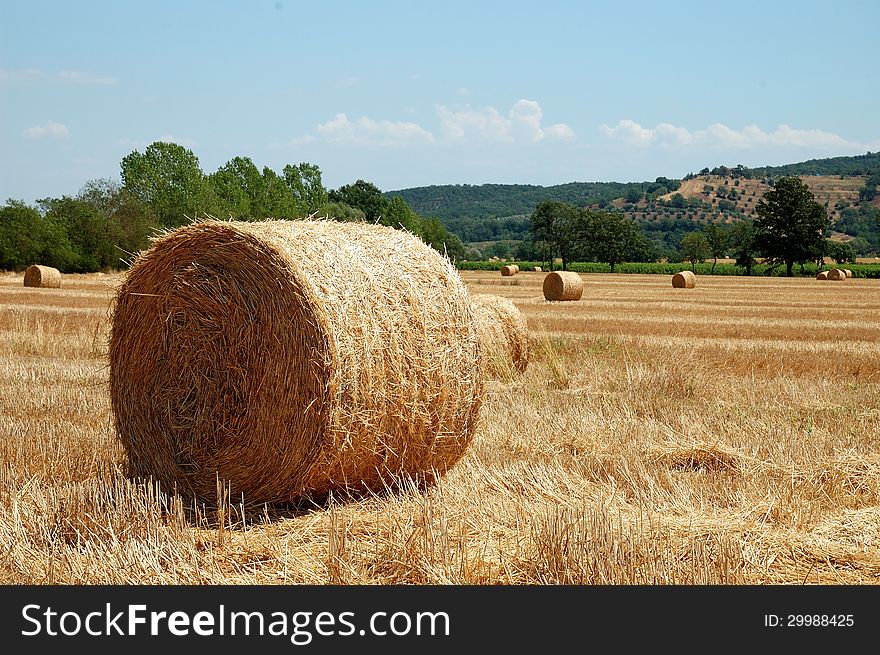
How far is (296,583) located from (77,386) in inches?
261

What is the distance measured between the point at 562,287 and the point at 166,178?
4738cm

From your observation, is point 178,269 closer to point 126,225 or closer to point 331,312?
point 331,312

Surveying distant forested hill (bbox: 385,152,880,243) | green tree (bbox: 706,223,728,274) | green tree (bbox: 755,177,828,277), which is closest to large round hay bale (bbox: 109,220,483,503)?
green tree (bbox: 755,177,828,277)

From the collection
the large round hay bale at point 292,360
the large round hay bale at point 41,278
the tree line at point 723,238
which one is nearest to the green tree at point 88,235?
the large round hay bale at point 41,278

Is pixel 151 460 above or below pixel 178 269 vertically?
below

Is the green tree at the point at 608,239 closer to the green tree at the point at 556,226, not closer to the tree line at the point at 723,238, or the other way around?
the tree line at the point at 723,238

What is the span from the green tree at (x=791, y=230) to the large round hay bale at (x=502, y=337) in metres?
65.0

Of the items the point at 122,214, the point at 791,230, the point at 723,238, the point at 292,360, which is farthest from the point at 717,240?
the point at 292,360

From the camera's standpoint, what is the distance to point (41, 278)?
120 feet

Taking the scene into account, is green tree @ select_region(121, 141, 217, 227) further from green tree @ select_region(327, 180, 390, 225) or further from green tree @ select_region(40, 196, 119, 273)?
green tree @ select_region(327, 180, 390, 225)

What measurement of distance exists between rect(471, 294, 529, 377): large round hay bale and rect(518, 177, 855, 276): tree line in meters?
64.8

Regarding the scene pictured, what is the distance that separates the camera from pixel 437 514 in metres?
5.37

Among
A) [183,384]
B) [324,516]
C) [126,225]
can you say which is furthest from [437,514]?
[126,225]

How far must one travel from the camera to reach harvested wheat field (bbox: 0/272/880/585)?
463 cm
